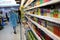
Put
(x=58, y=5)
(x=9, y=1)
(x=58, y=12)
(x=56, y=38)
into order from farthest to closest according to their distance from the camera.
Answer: (x=9, y=1) → (x=58, y=5) → (x=58, y=12) → (x=56, y=38)

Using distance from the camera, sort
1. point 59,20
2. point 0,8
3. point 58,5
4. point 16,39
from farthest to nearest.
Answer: point 0,8
point 16,39
point 58,5
point 59,20

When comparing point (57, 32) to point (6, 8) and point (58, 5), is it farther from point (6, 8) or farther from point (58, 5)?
point (6, 8)

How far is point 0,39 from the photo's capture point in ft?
21.6

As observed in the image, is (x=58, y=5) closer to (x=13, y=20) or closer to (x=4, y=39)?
(x=4, y=39)

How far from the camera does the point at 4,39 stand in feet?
21.2

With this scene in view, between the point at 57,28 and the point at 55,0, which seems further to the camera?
the point at 57,28

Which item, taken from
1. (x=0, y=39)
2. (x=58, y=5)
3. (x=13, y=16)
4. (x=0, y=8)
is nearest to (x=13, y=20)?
(x=13, y=16)

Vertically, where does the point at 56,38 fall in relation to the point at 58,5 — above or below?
below

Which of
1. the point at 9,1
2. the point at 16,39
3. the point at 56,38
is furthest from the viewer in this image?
the point at 9,1

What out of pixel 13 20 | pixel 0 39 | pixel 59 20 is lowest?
pixel 0 39

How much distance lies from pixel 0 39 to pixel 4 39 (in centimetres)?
27

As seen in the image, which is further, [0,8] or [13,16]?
[0,8]

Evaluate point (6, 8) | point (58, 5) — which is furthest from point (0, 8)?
point (58, 5)

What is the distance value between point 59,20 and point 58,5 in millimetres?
561
